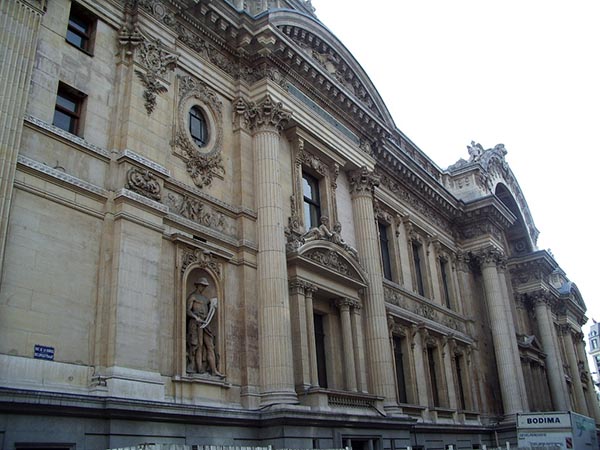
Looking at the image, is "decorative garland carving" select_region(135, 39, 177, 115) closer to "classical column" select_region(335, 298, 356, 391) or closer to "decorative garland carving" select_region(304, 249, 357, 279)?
"decorative garland carving" select_region(304, 249, 357, 279)

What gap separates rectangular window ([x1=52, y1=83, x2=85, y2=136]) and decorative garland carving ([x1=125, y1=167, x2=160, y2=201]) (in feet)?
5.04

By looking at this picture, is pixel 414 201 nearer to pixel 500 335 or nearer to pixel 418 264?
pixel 418 264

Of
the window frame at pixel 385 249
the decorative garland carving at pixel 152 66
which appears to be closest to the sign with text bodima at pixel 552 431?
the window frame at pixel 385 249

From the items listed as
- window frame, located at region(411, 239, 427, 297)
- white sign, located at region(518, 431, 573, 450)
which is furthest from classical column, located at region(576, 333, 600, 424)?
white sign, located at region(518, 431, 573, 450)

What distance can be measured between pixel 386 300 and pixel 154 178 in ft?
40.6

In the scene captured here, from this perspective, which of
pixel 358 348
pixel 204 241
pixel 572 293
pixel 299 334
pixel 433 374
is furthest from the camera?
pixel 572 293

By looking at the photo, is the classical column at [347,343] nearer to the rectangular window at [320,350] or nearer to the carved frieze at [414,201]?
the rectangular window at [320,350]

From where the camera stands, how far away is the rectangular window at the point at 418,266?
2947 cm

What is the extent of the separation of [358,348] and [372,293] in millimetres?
2286

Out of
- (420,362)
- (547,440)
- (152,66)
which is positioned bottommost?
(547,440)

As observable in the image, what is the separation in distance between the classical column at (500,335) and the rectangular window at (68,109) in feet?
81.4

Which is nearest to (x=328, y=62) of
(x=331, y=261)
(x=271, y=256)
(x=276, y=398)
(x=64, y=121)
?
(x=331, y=261)

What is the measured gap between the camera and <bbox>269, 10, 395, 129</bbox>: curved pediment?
70.0ft

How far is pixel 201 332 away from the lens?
1576cm
